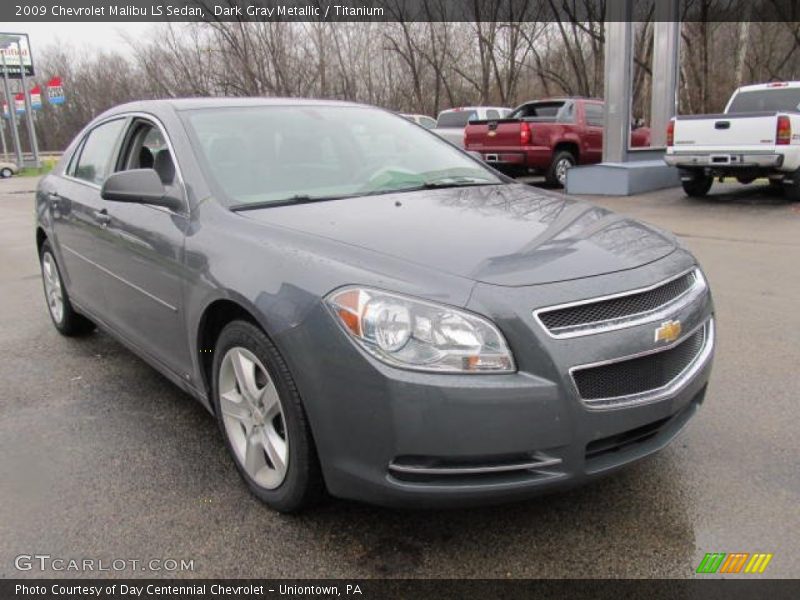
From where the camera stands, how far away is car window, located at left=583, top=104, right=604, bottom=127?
49.2ft

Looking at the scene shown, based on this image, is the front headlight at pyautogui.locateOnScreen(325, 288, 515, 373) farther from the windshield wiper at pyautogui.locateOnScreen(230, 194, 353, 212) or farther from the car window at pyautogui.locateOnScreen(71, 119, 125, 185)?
the car window at pyautogui.locateOnScreen(71, 119, 125, 185)

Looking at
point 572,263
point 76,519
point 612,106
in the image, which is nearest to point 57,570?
point 76,519

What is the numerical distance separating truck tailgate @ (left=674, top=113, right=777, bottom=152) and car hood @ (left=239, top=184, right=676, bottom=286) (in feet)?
28.0

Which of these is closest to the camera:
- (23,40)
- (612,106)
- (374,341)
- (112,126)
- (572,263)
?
(374,341)

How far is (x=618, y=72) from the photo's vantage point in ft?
42.9

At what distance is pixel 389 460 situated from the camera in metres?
2.18

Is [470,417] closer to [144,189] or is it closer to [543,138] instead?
[144,189]

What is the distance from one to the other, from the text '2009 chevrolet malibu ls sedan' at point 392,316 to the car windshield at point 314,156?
1cm

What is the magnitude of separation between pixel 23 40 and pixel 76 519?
37369mm

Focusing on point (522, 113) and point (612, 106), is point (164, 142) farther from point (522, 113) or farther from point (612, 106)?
point (522, 113)

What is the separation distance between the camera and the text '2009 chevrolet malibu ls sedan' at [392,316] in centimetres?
215

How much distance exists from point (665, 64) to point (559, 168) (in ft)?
10.3

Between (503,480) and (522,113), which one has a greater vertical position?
(522,113)

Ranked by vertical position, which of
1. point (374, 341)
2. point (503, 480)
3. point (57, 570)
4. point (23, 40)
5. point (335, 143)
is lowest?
point (57, 570)
